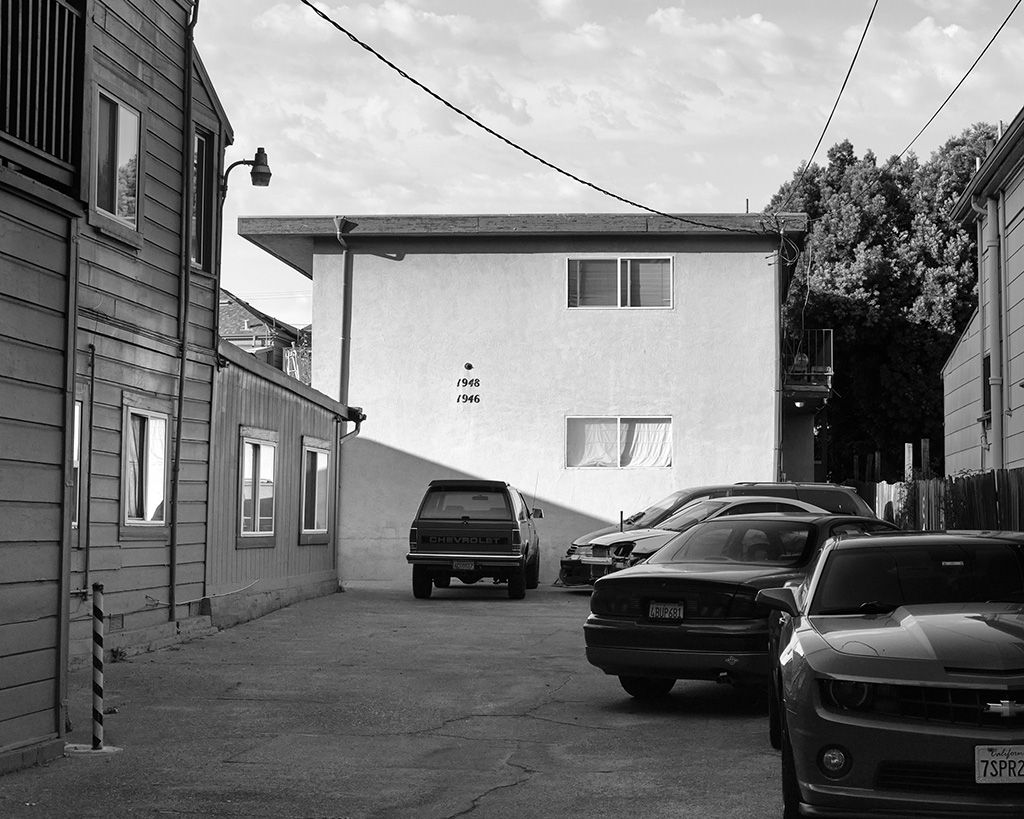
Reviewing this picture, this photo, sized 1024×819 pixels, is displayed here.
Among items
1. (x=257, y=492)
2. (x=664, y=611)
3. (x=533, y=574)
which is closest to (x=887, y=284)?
(x=533, y=574)

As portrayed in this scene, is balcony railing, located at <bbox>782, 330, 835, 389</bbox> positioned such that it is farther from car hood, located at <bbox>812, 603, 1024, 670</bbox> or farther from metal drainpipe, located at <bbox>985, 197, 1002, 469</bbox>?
car hood, located at <bbox>812, 603, 1024, 670</bbox>

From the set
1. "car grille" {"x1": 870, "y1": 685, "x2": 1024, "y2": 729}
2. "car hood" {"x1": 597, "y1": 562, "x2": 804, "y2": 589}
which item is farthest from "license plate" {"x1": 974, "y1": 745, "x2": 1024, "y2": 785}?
"car hood" {"x1": 597, "y1": 562, "x2": 804, "y2": 589}

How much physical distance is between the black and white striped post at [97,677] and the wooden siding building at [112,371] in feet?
0.63

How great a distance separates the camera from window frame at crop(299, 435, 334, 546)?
20906mm

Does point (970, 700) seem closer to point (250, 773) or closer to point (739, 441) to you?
point (250, 773)

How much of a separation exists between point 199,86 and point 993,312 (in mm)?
11524

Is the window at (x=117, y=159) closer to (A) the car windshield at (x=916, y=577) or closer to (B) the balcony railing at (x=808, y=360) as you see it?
(A) the car windshield at (x=916, y=577)

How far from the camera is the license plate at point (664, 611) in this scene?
982 centimetres

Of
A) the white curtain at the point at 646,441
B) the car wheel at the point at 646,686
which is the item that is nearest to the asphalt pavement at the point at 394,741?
the car wheel at the point at 646,686

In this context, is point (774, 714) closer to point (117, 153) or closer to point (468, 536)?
point (117, 153)

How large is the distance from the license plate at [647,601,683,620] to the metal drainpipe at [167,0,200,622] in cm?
690

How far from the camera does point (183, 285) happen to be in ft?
50.5

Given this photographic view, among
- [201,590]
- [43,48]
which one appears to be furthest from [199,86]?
[43,48]

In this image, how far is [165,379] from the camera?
1491cm
